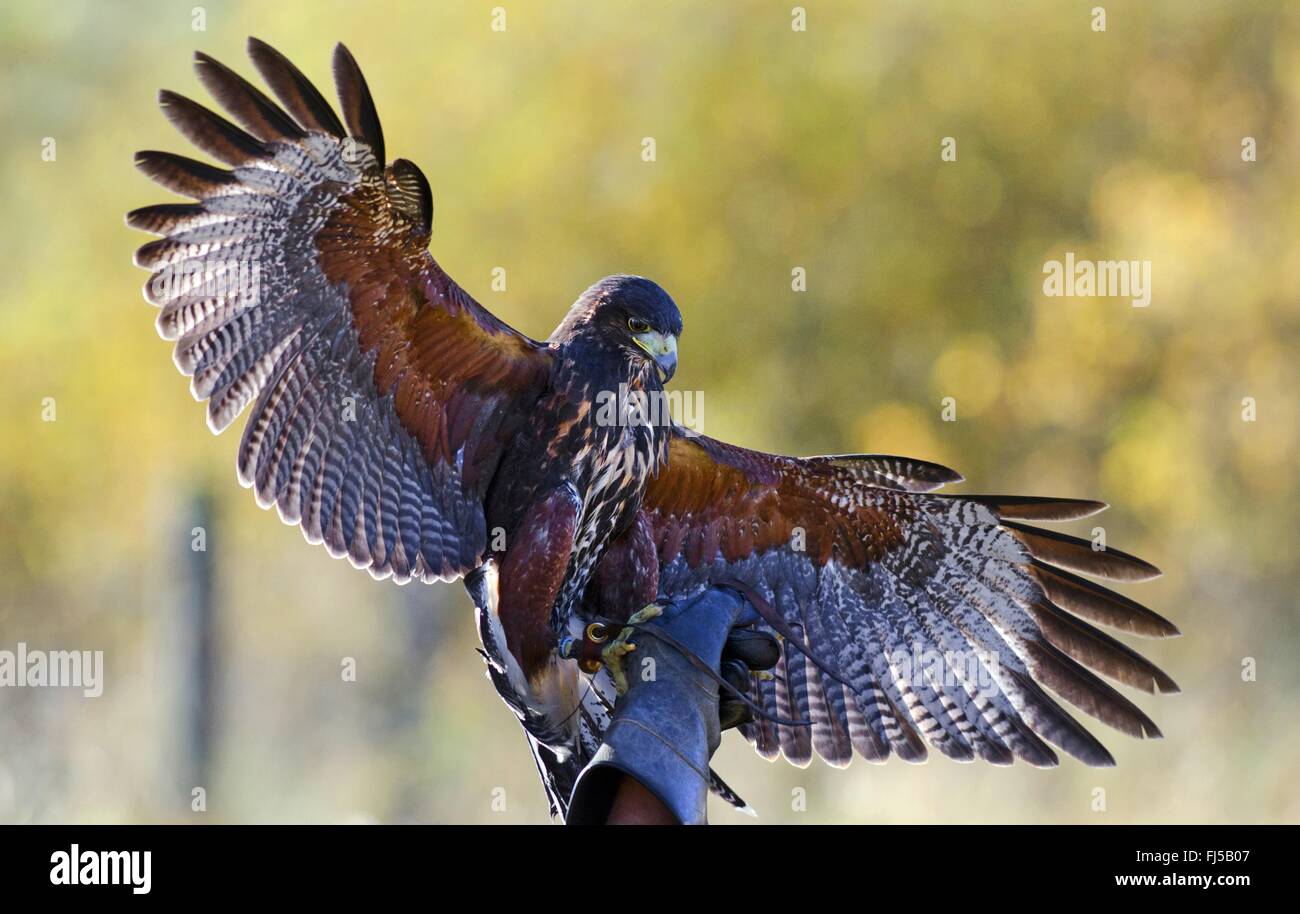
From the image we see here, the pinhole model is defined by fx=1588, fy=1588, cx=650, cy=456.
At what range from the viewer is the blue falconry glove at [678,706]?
4332mm

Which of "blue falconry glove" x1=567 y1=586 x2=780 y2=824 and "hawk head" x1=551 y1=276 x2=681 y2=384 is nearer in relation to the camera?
"blue falconry glove" x1=567 y1=586 x2=780 y2=824

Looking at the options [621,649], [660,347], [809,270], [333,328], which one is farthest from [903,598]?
[809,270]

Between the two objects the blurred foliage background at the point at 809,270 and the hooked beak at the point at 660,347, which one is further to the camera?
the blurred foliage background at the point at 809,270

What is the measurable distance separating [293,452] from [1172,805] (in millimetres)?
8697

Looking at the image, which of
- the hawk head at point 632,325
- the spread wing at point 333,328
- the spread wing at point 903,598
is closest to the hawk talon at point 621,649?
the spread wing at point 333,328

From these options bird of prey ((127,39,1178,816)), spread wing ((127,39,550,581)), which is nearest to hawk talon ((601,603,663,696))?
bird of prey ((127,39,1178,816))

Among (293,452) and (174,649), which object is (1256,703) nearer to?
(174,649)

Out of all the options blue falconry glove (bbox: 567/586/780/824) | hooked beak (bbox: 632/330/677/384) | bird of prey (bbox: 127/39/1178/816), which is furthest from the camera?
hooked beak (bbox: 632/330/677/384)

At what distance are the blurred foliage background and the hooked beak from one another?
31.7ft

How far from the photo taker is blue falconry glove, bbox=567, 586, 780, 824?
433 centimetres

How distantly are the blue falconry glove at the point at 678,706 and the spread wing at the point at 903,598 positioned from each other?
952mm

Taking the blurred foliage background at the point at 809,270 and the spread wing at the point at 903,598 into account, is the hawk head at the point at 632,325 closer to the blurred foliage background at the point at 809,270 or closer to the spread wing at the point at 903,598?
the spread wing at the point at 903,598

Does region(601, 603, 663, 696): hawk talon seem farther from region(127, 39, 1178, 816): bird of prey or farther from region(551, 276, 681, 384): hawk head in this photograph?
region(551, 276, 681, 384): hawk head
